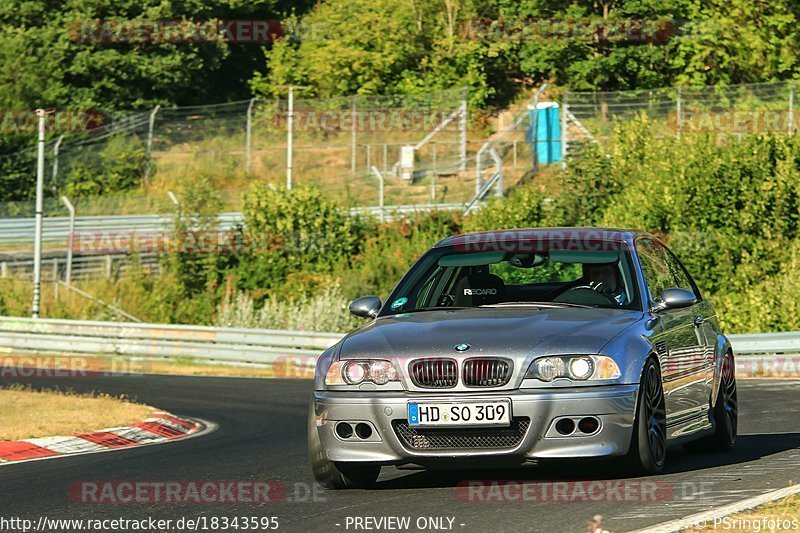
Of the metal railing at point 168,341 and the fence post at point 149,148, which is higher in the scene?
the fence post at point 149,148

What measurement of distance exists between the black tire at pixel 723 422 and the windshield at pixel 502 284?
1.42 m

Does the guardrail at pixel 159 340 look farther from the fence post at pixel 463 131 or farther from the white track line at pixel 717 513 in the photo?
the white track line at pixel 717 513

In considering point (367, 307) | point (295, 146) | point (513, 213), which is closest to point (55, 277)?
point (295, 146)

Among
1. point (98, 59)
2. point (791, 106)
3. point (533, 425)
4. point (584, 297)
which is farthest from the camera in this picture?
point (98, 59)

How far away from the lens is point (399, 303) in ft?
30.9

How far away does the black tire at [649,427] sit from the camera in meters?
8.05

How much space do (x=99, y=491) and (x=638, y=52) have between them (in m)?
44.7

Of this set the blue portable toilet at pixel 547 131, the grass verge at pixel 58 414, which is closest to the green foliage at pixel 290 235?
the blue portable toilet at pixel 547 131

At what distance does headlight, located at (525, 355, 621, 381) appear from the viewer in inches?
310

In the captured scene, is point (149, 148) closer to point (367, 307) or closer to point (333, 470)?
point (367, 307)

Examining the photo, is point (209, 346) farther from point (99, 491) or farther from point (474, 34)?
point (474, 34)

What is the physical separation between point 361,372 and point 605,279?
6.59ft

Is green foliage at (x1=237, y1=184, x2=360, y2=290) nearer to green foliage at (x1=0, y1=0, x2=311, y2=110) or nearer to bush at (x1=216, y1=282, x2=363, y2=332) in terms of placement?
bush at (x1=216, y1=282, x2=363, y2=332)

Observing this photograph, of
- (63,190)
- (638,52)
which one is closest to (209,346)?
(63,190)
